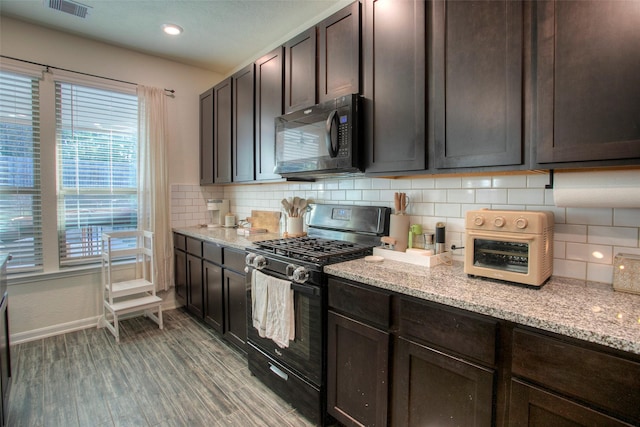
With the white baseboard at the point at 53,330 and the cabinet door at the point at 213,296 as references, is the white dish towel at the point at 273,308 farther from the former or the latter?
the white baseboard at the point at 53,330

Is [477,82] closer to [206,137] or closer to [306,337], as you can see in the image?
[306,337]

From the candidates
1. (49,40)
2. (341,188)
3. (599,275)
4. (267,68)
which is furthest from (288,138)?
(49,40)

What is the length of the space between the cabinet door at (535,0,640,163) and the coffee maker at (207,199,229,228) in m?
3.23

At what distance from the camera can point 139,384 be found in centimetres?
219

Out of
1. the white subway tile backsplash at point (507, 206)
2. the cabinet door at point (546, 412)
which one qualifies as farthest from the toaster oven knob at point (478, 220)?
the cabinet door at point (546, 412)

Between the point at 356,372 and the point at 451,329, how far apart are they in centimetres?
59

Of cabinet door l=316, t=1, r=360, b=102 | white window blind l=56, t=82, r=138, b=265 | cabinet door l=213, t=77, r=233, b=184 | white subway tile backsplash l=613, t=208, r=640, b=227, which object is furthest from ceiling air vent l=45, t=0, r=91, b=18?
white subway tile backsplash l=613, t=208, r=640, b=227

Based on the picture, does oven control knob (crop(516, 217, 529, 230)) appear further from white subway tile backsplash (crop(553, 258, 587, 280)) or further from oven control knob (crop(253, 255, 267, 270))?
oven control knob (crop(253, 255, 267, 270))

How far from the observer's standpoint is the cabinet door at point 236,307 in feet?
7.84

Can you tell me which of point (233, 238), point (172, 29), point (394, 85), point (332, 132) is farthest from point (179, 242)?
point (394, 85)

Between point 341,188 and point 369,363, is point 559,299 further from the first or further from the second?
point 341,188

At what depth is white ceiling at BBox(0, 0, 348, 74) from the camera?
2.47 meters

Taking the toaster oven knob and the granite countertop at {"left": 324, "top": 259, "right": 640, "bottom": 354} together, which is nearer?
the granite countertop at {"left": 324, "top": 259, "right": 640, "bottom": 354}

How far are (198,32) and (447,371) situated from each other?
3218 mm
